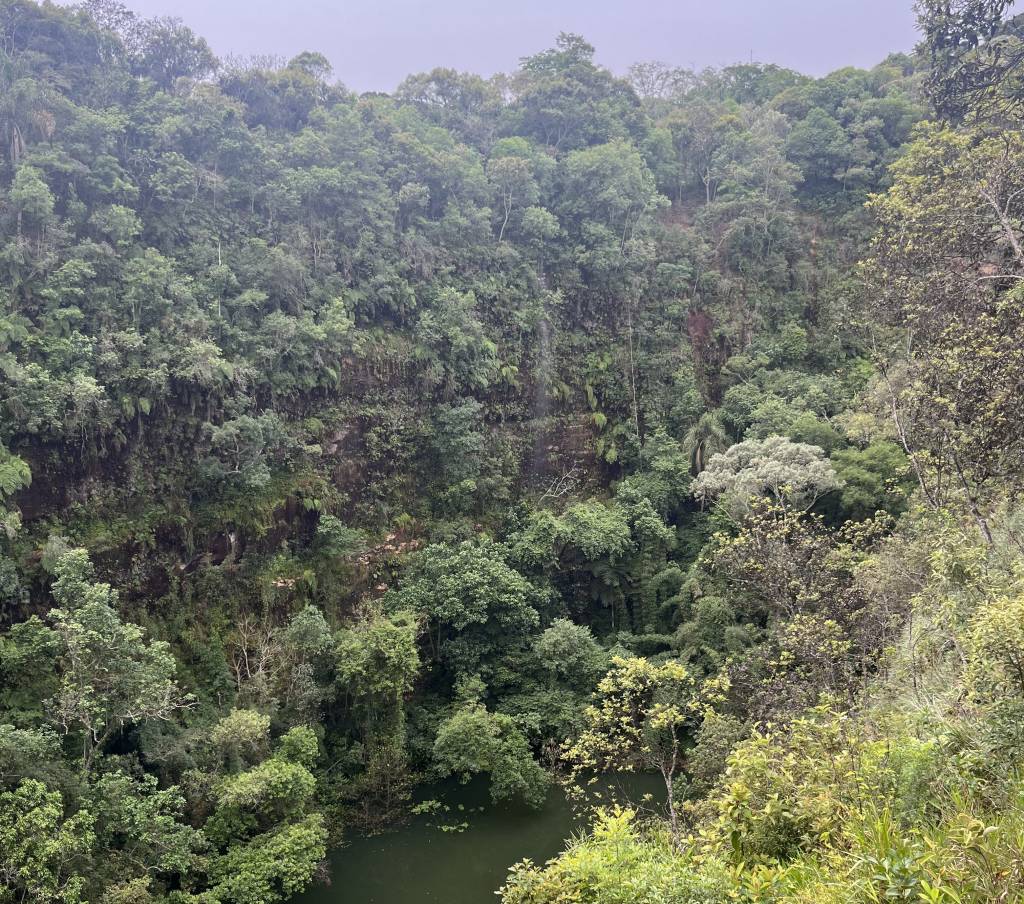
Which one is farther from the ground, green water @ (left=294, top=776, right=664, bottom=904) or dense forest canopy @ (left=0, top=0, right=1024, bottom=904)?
dense forest canopy @ (left=0, top=0, right=1024, bottom=904)

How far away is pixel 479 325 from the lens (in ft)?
55.9

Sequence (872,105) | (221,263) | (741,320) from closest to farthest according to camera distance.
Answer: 1. (221,263)
2. (741,320)
3. (872,105)

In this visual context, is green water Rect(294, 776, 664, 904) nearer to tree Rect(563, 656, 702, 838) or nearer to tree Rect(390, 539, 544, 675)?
tree Rect(563, 656, 702, 838)

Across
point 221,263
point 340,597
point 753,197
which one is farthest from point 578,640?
point 753,197

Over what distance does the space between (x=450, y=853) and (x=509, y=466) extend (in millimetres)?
9182

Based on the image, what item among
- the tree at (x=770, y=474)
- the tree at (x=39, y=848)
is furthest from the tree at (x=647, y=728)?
the tree at (x=39, y=848)

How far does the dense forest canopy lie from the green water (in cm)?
55

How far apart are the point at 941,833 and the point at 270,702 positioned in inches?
408

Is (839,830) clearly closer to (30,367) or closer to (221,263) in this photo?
(30,367)

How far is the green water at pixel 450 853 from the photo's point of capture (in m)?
9.55

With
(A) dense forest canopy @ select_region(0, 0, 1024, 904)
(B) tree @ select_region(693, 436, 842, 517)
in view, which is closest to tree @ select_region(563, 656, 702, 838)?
(A) dense forest canopy @ select_region(0, 0, 1024, 904)

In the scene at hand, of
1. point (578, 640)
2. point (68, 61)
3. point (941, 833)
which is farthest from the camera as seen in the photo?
point (68, 61)

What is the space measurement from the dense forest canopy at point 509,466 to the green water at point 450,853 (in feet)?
1.81

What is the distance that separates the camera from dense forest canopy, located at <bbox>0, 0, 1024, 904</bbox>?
6.36 meters
